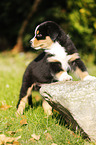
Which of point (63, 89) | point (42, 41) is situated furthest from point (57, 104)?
point (42, 41)

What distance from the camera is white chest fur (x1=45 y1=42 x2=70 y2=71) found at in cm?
321

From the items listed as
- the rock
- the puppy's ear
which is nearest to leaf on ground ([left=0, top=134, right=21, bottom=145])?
the rock

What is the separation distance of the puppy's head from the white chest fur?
8cm

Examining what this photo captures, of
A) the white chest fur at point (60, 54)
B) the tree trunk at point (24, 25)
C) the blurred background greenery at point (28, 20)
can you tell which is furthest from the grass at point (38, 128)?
the tree trunk at point (24, 25)

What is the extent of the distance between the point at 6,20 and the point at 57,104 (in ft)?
34.0

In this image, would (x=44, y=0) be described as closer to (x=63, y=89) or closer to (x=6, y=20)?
(x=6, y=20)

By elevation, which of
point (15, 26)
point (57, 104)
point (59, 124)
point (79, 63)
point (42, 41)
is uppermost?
point (15, 26)

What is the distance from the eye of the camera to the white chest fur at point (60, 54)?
3.21 meters

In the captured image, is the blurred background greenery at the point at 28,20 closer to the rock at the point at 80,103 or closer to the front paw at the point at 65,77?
the front paw at the point at 65,77

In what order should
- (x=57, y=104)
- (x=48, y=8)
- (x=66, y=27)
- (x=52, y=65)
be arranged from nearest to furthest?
1. (x=57, y=104)
2. (x=52, y=65)
3. (x=66, y=27)
4. (x=48, y=8)

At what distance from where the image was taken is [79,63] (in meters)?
3.21

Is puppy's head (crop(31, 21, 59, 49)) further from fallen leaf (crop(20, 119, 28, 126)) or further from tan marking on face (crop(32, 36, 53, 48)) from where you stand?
fallen leaf (crop(20, 119, 28, 126))

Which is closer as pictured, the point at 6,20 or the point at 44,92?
the point at 44,92

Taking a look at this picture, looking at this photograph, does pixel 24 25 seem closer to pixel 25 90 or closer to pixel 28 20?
pixel 28 20
